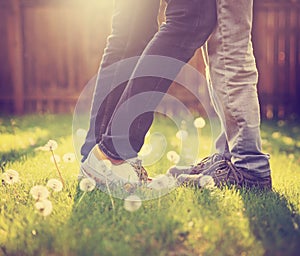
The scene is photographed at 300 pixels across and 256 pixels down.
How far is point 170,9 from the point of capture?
6.64 ft

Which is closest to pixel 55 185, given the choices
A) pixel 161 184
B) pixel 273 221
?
pixel 161 184

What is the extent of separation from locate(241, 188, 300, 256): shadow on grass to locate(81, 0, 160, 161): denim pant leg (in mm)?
695

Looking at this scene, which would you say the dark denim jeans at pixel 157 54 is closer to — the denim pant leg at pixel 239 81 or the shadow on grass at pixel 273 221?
the denim pant leg at pixel 239 81

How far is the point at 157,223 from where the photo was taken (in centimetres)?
162

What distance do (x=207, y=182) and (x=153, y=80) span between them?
0.49 metres

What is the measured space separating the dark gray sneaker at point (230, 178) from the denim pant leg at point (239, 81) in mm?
26

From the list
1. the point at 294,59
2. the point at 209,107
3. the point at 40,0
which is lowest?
the point at 209,107

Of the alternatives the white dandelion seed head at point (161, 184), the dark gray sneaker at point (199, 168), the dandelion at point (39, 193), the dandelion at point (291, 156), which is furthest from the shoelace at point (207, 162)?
the dandelion at point (291, 156)

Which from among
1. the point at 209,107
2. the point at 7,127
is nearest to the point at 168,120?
the point at 209,107

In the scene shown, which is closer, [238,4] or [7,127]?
[238,4]

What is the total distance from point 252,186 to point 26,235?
99 centimetres

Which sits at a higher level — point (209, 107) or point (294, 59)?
point (294, 59)

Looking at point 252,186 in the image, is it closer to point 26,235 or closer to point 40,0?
point 26,235

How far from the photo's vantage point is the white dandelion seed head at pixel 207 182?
81.9 inches
